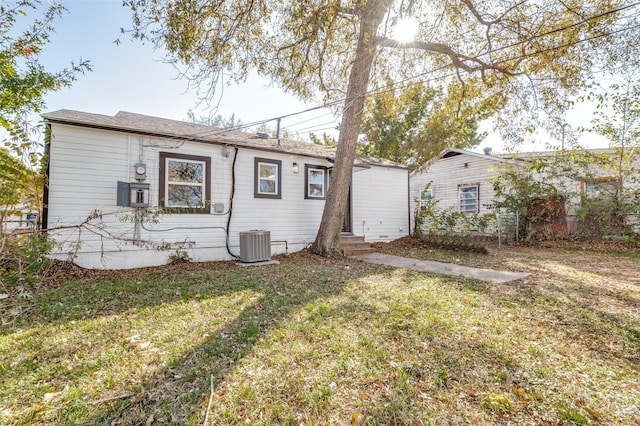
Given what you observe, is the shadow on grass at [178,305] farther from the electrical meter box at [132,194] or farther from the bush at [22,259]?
the electrical meter box at [132,194]

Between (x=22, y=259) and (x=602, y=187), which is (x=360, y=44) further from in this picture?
(x=602, y=187)

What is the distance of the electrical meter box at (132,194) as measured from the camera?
6625mm

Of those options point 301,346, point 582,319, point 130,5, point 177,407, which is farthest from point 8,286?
point 582,319

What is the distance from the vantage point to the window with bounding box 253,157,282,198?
8574mm

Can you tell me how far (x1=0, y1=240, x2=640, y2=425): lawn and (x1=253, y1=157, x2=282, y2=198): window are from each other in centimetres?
396

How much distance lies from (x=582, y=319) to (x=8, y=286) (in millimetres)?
8018

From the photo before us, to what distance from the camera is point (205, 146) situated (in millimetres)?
7785

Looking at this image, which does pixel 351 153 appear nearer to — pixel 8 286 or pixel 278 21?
pixel 278 21

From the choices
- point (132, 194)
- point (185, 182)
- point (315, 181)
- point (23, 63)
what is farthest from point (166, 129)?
point (315, 181)

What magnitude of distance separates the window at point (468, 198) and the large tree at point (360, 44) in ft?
15.7

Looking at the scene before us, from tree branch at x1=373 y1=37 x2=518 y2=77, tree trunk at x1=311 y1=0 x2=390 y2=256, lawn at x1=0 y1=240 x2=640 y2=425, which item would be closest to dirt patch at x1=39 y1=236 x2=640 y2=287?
tree trunk at x1=311 y1=0 x2=390 y2=256

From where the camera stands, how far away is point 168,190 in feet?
Answer: 24.2

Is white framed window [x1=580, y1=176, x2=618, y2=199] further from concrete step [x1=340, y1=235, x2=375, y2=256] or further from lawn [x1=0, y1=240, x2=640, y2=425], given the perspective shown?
concrete step [x1=340, y1=235, x2=375, y2=256]

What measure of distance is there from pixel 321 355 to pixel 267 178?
665cm
